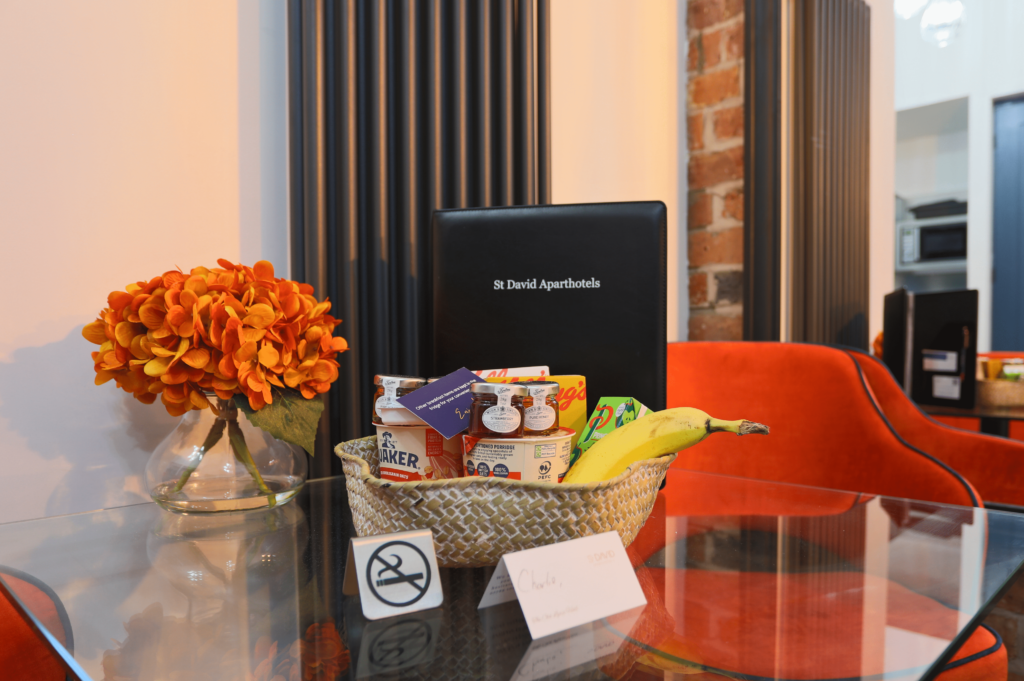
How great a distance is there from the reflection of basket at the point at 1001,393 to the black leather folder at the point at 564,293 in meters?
1.57

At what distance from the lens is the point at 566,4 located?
64.9 inches

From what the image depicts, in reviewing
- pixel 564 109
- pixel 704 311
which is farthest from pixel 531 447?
pixel 704 311

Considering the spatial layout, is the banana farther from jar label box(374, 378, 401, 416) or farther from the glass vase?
the glass vase

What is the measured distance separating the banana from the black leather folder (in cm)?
28

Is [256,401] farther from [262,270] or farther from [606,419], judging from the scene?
[606,419]

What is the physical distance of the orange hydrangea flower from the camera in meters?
0.70

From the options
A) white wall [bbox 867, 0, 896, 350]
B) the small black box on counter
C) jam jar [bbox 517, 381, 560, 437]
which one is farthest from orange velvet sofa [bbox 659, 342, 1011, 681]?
white wall [bbox 867, 0, 896, 350]

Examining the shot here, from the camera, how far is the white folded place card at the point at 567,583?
445 millimetres

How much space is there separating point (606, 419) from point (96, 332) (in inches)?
23.5

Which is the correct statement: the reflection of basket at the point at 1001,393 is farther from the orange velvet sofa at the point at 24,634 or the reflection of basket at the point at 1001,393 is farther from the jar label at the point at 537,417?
the orange velvet sofa at the point at 24,634

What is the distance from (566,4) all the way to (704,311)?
1.01m

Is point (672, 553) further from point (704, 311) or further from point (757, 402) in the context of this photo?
point (704, 311)

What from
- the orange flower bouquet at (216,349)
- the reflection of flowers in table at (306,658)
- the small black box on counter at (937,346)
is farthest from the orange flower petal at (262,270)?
the small black box on counter at (937,346)

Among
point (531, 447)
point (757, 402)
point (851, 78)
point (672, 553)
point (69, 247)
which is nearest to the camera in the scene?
point (531, 447)
